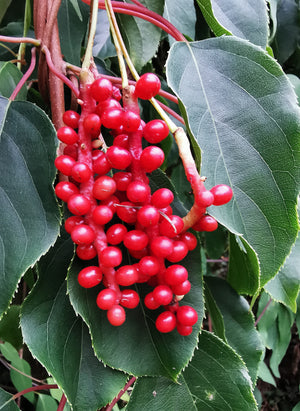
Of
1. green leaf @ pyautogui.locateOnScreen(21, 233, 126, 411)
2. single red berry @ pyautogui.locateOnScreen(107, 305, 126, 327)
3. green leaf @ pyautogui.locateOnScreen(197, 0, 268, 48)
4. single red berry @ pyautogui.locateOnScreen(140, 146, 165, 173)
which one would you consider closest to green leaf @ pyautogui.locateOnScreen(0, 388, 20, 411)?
green leaf @ pyautogui.locateOnScreen(21, 233, 126, 411)

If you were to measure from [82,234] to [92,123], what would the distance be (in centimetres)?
8

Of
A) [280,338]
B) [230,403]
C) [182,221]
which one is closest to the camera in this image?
[182,221]

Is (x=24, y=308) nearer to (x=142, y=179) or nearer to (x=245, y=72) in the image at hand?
(x=142, y=179)

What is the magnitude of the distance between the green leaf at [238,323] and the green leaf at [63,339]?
9.7 inches

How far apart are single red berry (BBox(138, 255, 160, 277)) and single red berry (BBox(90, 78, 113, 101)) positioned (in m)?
0.12

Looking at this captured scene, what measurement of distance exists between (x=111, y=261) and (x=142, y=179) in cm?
6

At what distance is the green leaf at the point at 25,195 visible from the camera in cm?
34

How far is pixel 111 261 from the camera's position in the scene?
0.98 ft

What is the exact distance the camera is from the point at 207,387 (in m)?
0.45

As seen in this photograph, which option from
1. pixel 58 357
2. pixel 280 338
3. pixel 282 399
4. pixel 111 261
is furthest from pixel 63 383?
pixel 282 399

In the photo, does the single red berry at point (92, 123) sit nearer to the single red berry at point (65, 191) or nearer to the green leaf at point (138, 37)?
the single red berry at point (65, 191)

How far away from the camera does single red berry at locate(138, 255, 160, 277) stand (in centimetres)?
29

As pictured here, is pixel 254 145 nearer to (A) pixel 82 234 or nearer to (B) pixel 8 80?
(A) pixel 82 234

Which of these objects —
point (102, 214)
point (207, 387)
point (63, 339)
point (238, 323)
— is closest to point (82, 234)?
point (102, 214)
